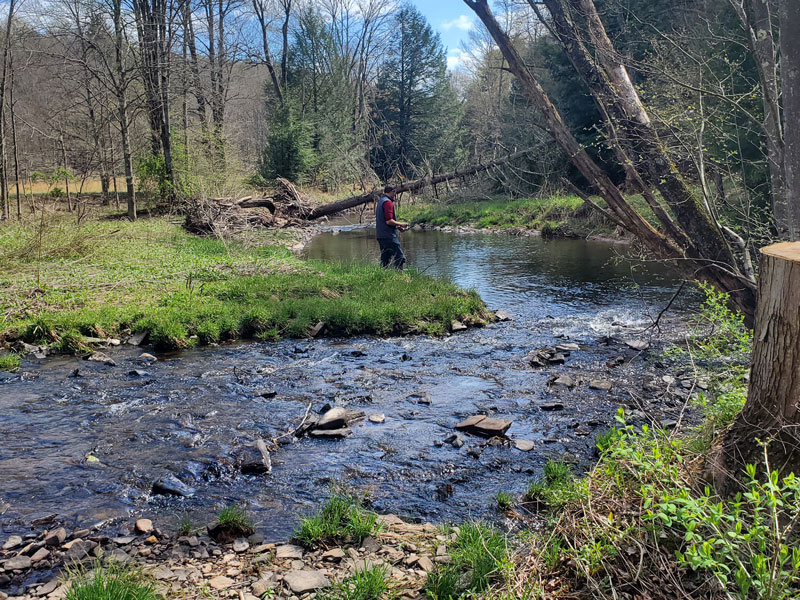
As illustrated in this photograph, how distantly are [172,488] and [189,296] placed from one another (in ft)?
21.9

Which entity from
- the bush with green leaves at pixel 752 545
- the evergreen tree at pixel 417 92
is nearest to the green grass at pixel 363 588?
the bush with green leaves at pixel 752 545

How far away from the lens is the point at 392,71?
44.1 meters

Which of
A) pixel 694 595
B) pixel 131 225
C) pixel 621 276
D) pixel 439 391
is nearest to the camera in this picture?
pixel 694 595

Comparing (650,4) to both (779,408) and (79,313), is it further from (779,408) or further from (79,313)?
(779,408)

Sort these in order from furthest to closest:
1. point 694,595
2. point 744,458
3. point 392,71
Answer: point 392,71 < point 744,458 < point 694,595

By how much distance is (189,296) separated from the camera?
11016mm

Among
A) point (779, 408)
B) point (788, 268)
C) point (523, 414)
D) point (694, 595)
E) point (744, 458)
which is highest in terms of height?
point (788, 268)

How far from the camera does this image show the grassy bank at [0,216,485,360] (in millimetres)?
9609

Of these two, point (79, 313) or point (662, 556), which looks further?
point (79, 313)

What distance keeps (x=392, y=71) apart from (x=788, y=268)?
44.5m

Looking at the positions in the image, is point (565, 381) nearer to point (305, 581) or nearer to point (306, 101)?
point (305, 581)

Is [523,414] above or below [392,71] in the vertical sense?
below

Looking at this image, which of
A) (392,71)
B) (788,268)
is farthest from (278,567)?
(392,71)

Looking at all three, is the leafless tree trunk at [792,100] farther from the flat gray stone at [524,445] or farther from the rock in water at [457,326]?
the rock in water at [457,326]
